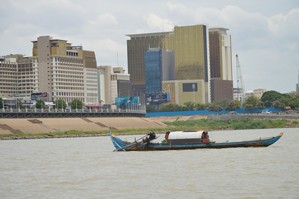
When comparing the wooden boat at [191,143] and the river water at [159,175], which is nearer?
the river water at [159,175]

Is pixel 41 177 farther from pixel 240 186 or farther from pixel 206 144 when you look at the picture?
pixel 206 144

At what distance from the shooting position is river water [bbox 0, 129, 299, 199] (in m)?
55.1

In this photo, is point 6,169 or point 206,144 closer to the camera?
point 6,169

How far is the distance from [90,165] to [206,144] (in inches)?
904

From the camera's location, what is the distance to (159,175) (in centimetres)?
6638

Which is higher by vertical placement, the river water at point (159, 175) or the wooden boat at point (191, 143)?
the wooden boat at point (191, 143)

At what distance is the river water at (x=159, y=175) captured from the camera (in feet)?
181

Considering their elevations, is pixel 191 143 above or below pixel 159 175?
above

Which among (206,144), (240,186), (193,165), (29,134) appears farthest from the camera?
(29,134)

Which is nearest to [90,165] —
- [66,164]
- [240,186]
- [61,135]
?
[66,164]

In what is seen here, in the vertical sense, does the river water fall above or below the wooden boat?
below

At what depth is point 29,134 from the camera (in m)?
194

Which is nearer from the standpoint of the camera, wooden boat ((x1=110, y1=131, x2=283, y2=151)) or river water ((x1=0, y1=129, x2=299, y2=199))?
river water ((x1=0, y1=129, x2=299, y2=199))

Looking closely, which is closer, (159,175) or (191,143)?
(159,175)
